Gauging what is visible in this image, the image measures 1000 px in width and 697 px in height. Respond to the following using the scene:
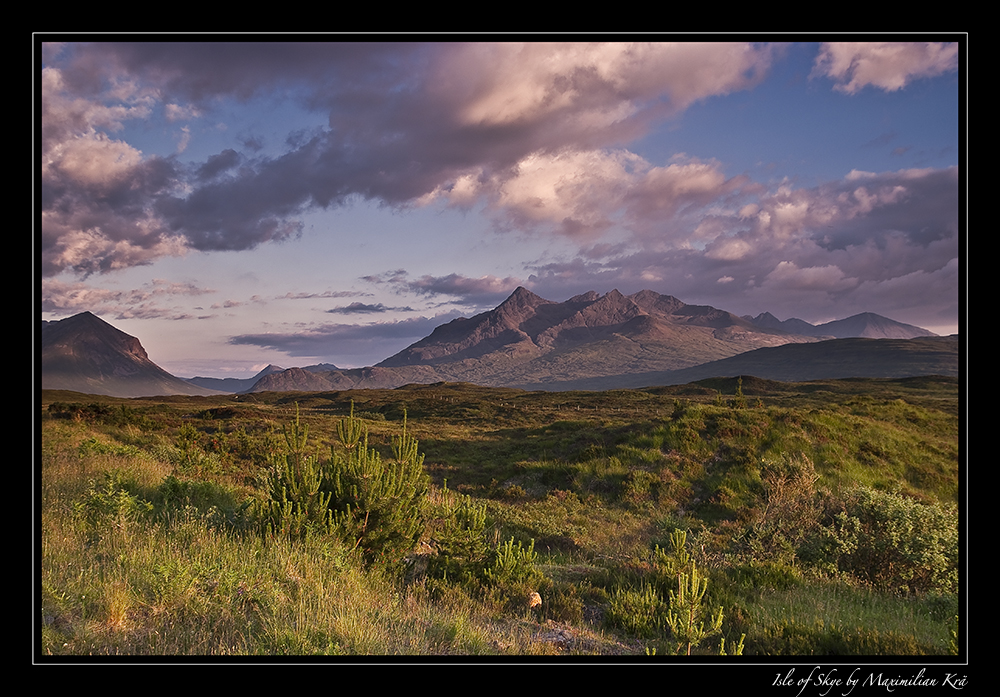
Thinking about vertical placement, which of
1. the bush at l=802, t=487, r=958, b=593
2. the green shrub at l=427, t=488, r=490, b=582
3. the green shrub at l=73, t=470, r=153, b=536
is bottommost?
the bush at l=802, t=487, r=958, b=593

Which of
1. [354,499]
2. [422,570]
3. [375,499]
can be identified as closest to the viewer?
[375,499]

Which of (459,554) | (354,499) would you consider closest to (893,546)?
(459,554)

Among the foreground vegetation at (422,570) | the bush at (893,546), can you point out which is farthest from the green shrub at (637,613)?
the bush at (893,546)

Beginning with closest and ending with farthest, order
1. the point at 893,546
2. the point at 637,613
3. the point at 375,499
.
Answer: the point at 637,613 < the point at 375,499 < the point at 893,546

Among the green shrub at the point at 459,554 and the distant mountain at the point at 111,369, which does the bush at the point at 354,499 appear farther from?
the distant mountain at the point at 111,369

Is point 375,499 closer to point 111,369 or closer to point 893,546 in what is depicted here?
point 893,546

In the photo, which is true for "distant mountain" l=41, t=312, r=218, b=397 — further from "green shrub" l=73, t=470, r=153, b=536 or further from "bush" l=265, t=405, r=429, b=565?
"bush" l=265, t=405, r=429, b=565

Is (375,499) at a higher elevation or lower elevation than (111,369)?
higher

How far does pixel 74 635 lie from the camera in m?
4.41

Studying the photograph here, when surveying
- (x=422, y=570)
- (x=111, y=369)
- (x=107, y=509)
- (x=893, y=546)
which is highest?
(x=107, y=509)

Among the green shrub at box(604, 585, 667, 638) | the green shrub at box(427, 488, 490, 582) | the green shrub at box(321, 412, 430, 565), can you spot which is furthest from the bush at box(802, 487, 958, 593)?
the green shrub at box(321, 412, 430, 565)

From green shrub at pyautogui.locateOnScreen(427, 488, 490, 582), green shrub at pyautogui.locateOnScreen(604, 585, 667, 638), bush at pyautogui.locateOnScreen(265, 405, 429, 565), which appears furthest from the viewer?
green shrub at pyautogui.locateOnScreen(427, 488, 490, 582)
